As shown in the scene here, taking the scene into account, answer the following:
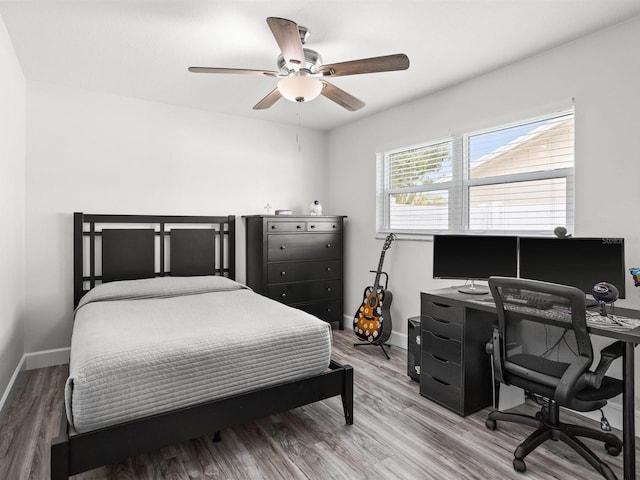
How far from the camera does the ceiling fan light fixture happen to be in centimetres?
245

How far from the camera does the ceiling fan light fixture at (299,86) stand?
2.45 m

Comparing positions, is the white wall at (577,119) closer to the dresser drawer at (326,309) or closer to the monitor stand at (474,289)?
the monitor stand at (474,289)

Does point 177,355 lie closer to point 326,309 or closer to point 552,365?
point 552,365

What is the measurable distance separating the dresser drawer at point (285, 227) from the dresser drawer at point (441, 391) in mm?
2081

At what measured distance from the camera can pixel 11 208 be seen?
2879 millimetres

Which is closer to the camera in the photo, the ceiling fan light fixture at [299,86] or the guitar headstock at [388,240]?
the ceiling fan light fixture at [299,86]

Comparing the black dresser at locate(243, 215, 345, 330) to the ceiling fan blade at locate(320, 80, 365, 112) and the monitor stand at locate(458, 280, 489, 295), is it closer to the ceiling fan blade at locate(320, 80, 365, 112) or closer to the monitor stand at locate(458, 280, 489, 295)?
the ceiling fan blade at locate(320, 80, 365, 112)

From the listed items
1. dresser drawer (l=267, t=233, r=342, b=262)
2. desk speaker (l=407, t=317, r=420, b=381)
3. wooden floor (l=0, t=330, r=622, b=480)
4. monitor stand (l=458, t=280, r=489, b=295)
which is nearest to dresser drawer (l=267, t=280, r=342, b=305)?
dresser drawer (l=267, t=233, r=342, b=262)

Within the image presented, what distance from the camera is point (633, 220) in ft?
7.93

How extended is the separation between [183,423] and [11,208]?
7.13 feet

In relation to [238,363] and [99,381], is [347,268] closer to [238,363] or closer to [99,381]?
[238,363]

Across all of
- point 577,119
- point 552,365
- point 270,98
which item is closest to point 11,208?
point 270,98

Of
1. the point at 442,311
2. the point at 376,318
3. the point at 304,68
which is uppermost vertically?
the point at 304,68

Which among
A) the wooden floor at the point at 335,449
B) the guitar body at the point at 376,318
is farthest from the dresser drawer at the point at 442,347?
the guitar body at the point at 376,318
